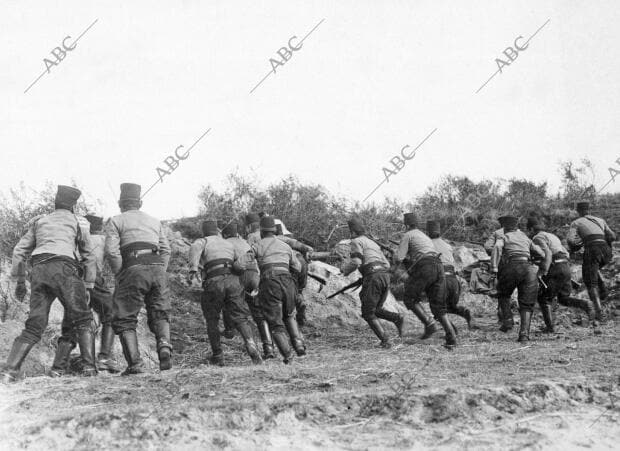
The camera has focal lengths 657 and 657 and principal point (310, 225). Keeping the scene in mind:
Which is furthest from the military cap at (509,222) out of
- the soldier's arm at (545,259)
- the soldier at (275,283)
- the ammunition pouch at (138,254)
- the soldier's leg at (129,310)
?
the soldier's leg at (129,310)

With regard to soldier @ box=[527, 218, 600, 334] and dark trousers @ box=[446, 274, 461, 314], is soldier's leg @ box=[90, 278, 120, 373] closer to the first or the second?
dark trousers @ box=[446, 274, 461, 314]

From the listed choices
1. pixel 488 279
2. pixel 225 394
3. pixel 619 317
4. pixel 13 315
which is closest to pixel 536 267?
pixel 619 317

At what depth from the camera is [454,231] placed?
1731cm

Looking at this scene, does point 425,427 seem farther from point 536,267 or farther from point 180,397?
point 536,267

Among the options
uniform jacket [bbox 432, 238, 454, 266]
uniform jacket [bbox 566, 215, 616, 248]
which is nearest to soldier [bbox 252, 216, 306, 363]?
uniform jacket [bbox 432, 238, 454, 266]

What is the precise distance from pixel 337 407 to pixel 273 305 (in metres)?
3.27

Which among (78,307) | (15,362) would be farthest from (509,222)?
(15,362)

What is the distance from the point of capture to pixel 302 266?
1027cm

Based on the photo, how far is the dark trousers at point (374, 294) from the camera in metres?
9.26

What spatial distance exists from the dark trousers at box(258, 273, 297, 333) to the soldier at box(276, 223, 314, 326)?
663 mm

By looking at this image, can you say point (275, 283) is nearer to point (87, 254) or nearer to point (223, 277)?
point (223, 277)

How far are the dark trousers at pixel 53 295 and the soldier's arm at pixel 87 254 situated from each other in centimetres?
26

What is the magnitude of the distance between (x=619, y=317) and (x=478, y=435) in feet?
25.8

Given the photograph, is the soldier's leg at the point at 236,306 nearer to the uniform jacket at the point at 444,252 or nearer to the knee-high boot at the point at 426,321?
the knee-high boot at the point at 426,321
